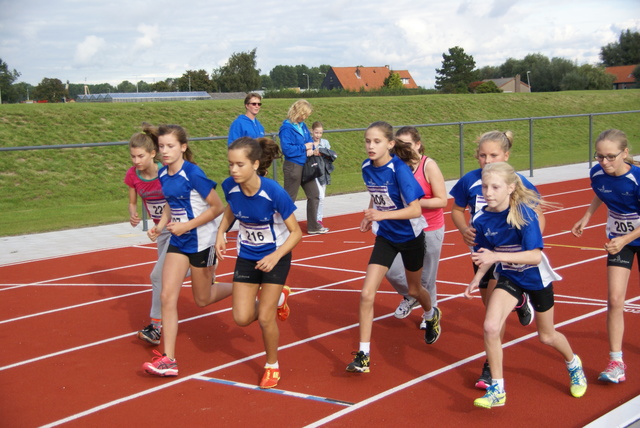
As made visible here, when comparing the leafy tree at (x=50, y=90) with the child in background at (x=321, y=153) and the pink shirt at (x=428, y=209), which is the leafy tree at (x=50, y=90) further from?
the pink shirt at (x=428, y=209)

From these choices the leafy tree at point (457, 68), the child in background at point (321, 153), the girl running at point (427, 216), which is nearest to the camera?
the girl running at point (427, 216)

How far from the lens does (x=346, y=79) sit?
360 ft

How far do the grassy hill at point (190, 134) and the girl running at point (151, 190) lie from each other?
751 centimetres

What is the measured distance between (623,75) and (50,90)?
84106 millimetres

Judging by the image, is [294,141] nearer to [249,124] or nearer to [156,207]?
[249,124]

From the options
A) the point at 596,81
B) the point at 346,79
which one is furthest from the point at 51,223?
the point at 346,79

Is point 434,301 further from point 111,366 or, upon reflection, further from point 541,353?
point 111,366

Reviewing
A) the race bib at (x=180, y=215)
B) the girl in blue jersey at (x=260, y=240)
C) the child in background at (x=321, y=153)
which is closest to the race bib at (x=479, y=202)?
the girl in blue jersey at (x=260, y=240)

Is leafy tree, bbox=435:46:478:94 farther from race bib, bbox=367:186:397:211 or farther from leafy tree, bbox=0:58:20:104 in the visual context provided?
race bib, bbox=367:186:397:211

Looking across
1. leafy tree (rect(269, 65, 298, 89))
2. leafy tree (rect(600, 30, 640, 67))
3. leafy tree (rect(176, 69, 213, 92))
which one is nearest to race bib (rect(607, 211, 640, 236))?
leafy tree (rect(176, 69, 213, 92))

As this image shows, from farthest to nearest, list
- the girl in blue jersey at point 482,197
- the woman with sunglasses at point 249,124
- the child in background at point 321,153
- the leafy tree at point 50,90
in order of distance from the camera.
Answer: the leafy tree at point 50,90, the child in background at point 321,153, the woman with sunglasses at point 249,124, the girl in blue jersey at point 482,197

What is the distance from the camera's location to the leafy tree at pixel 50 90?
55469 mm

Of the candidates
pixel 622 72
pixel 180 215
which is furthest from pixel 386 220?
pixel 622 72

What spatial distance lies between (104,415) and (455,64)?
9894 cm
